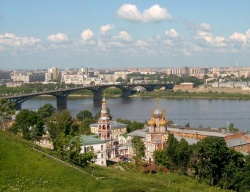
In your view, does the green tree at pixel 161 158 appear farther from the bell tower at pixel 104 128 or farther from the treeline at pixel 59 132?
the bell tower at pixel 104 128

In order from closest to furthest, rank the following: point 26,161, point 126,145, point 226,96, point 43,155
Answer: point 26,161 < point 43,155 < point 126,145 < point 226,96

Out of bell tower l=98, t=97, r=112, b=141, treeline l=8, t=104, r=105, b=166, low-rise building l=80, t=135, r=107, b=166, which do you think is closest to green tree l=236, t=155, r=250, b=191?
treeline l=8, t=104, r=105, b=166

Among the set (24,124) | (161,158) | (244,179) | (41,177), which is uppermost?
(41,177)

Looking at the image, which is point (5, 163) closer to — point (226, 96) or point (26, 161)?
point (26, 161)

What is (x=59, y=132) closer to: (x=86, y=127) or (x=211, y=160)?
(x=86, y=127)

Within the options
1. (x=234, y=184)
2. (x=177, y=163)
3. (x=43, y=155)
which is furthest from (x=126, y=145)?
(x=43, y=155)

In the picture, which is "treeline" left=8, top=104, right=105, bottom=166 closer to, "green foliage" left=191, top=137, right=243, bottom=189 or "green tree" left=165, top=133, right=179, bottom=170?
"green tree" left=165, top=133, right=179, bottom=170

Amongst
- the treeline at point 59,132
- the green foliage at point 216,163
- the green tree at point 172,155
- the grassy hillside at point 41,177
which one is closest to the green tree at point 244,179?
the green foliage at point 216,163

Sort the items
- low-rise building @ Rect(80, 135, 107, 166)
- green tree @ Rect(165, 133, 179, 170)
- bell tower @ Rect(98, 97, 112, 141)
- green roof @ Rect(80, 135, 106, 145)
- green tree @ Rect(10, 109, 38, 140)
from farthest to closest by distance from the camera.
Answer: bell tower @ Rect(98, 97, 112, 141)
green tree @ Rect(10, 109, 38, 140)
green roof @ Rect(80, 135, 106, 145)
low-rise building @ Rect(80, 135, 107, 166)
green tree @ Rect(165, 133, 179, 170)

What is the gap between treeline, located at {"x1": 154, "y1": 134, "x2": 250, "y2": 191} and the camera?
9.58m

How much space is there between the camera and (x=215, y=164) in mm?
10031

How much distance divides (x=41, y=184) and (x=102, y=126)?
27.8 ft

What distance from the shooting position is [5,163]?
6.89m

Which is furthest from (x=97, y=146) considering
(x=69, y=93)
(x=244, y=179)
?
(x=69, y=93)
